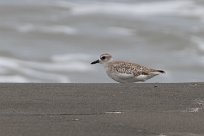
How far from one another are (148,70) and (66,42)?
30.6 feet

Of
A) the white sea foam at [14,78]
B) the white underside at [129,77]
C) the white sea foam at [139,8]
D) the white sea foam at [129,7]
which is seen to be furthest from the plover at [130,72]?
the white sea foam at [129,7]

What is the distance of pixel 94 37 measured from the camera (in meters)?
18.9

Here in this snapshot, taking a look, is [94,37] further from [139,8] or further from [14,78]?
[14,78]

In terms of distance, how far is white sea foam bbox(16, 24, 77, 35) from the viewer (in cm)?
1950

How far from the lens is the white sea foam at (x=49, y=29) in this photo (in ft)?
64.0

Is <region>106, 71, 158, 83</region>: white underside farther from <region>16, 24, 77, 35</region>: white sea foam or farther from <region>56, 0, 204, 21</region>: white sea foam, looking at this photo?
<region>56, 0, 204, 21</region>: white sea foam

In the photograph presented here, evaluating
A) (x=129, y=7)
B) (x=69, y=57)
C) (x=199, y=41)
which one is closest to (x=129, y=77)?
(x=69, y=57)

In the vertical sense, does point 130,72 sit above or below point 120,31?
below

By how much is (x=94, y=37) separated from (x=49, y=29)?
1.46 m

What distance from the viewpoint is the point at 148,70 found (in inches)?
370

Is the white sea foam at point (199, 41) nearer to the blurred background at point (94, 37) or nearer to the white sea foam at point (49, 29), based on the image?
the blurred background at point (94, 37)
